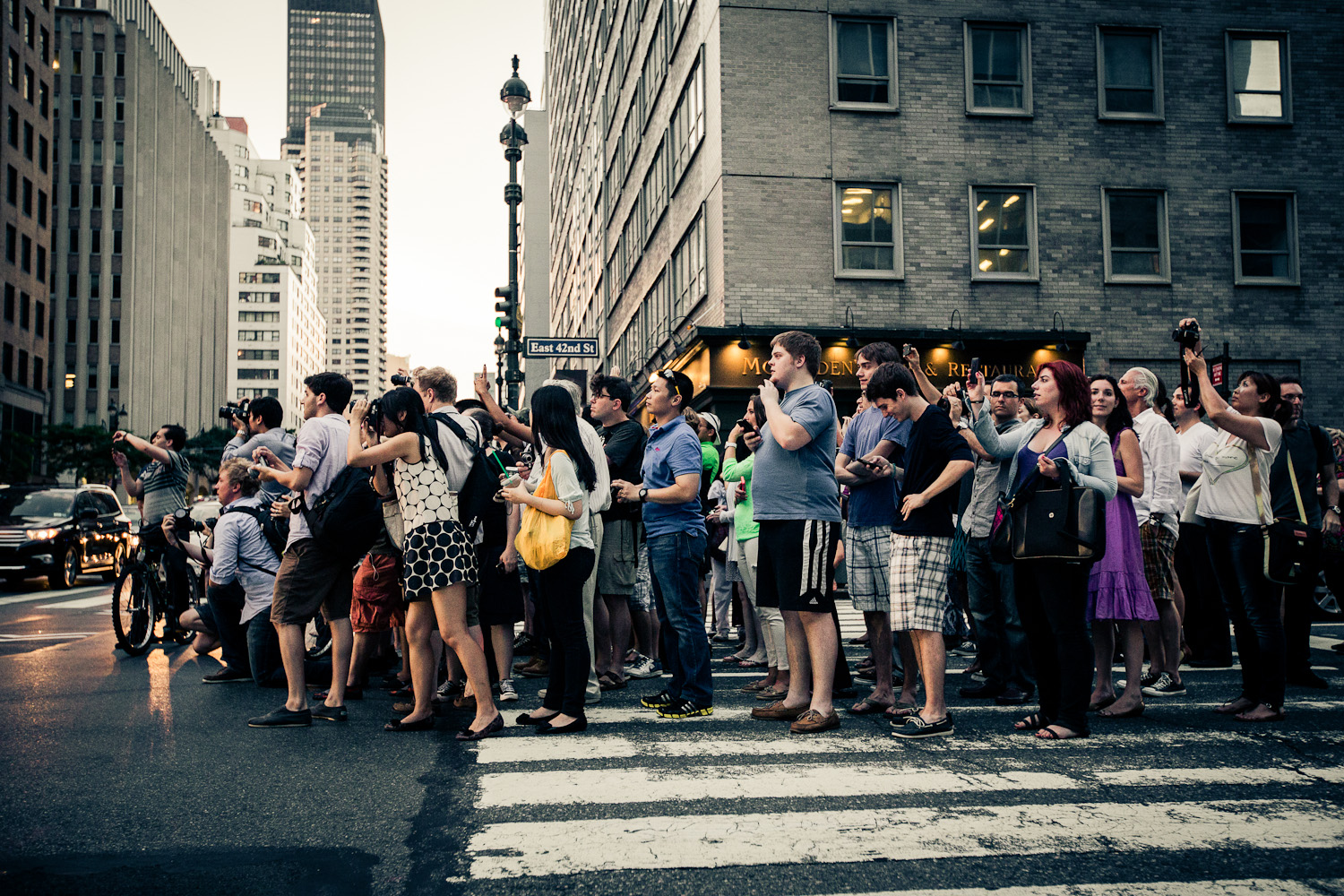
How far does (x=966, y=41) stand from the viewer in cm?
2061

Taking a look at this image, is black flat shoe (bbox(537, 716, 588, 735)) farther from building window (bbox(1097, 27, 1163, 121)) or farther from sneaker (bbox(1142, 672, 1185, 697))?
building window (bbox(1097, 27, 1163, 121))

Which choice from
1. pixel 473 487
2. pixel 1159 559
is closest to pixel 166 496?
pixel 473 487

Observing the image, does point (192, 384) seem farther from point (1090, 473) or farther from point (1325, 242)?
point (1090, 473)

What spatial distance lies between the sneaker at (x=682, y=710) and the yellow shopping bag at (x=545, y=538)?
122 cm

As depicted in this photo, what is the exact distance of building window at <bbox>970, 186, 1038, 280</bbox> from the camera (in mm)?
20578

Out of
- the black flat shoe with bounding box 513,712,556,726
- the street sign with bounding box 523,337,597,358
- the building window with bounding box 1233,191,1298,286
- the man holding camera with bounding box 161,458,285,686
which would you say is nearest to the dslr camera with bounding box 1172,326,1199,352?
Answer: the black flat shoe with bounding box 513,712,556,726

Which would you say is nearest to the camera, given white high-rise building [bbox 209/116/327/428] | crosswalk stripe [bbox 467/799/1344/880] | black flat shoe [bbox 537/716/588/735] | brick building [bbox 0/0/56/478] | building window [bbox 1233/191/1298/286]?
crosswalk stripe [bbox 467/799/1344/880]

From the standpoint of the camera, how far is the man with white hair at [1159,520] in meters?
6.86

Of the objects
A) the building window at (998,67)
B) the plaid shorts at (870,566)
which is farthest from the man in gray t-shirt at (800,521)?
the building window at (998,67)

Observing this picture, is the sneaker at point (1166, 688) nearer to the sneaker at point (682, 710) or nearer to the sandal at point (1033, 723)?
the sandal at point (1033, 723)

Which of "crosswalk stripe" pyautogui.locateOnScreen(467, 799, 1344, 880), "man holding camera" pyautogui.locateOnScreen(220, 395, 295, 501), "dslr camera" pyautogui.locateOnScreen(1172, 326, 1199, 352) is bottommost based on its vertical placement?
"crosswalk stripe" pyautogui.locateOnScreen(467, 799, 1344, 880)

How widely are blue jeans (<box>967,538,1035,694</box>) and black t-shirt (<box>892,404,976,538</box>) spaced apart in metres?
1.24

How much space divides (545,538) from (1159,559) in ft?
14.0

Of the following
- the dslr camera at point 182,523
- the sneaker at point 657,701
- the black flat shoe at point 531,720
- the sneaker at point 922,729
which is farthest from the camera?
the dslr camera at point 182,523
